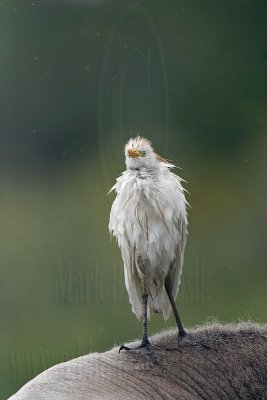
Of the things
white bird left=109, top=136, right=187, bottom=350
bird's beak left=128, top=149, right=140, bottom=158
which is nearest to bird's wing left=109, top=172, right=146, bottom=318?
white bird left=109, top=136, right=187, bottom=350

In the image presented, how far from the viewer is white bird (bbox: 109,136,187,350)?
390 centimetres

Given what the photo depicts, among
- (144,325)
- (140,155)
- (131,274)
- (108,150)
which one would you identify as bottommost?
(144,325)

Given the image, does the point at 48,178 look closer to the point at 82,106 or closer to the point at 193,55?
the point at 82,106

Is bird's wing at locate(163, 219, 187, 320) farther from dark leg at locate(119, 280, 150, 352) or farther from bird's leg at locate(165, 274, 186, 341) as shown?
dark leg at locate(119, 280, 150, 352)

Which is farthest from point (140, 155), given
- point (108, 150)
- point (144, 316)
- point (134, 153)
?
point (108, 150)

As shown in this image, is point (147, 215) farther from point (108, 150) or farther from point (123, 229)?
point (108, 150)

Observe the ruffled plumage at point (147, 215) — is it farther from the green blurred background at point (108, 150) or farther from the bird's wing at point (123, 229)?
the green blurred background at point (108, 150)

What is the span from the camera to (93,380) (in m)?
3.50

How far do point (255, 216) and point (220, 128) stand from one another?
765 millimetres

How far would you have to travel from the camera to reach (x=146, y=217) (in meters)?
3.90

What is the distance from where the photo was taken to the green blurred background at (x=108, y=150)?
721 centimetres

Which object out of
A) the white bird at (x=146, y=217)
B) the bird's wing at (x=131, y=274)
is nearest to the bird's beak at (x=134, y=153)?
the white bird at (x=146, y=217)

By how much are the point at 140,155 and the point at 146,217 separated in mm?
236

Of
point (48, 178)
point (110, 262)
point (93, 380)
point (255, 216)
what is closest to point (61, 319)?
point (110, 262)
